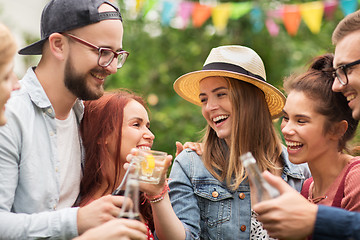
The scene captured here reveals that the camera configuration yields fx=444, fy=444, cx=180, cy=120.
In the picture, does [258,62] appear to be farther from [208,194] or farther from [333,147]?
[208,194]

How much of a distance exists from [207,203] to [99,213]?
1025mm

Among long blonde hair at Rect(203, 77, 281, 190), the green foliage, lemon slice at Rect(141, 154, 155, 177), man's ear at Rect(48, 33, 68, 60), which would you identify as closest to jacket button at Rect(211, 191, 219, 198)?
long blonde hair at Rect(203, 77, 281, 190)

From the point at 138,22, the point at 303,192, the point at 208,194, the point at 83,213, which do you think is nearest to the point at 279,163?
the point at 303,192

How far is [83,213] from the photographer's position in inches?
85.2

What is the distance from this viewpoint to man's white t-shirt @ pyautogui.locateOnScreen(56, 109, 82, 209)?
264 cm

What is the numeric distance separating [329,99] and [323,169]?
0.45m

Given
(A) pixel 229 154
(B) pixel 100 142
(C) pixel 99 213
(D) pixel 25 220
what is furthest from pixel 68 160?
(A) pixel 229 154

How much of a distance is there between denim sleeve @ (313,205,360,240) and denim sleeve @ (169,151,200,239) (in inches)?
36.8

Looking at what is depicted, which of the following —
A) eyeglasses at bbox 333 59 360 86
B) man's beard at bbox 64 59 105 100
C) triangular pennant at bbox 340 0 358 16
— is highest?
triangular pennant at bbox 340 0 358 16

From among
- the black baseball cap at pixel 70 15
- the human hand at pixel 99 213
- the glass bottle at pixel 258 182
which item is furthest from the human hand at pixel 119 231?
the black baseball cap at pixel 70 15

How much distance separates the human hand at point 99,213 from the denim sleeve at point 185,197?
0.71 meters

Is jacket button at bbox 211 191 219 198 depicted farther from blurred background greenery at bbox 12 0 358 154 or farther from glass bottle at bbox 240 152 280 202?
blurred background greenery at bbox 12 0 358 154

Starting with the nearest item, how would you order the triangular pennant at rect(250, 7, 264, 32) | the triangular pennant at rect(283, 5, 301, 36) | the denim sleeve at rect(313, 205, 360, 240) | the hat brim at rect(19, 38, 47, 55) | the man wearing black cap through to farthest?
the denim sleeve at rect(313, 205, 360, 240)
the man wearing black cap
the hat brim at rect(19, 38, 47, 55)
the triangular pennant at rect(283, 5, 301, 36)
the triangular pennant at rect(250, 7, 264, 32)

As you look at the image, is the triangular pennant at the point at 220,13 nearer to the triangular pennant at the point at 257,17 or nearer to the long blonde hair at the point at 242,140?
the triangular pennant at the point at 257,17
